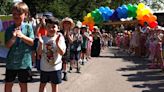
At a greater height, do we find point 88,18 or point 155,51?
point 88,18

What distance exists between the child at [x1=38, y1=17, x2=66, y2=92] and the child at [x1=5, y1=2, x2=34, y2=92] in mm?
644

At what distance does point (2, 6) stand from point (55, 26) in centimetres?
3492

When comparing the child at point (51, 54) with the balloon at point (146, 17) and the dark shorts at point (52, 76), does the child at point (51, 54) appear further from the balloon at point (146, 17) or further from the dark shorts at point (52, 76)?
the balloon at point (146, 17)

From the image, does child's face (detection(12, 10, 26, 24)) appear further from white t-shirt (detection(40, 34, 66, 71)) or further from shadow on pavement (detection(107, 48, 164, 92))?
shadow on pavement (detection(107, 48, 164, 92))

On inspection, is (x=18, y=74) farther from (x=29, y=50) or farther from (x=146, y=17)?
(x=146, y=17)

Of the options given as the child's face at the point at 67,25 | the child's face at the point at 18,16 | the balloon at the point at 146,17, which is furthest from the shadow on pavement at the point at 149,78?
the balloon at the point at 146,17

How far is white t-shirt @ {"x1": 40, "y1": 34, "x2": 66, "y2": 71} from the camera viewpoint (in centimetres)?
751

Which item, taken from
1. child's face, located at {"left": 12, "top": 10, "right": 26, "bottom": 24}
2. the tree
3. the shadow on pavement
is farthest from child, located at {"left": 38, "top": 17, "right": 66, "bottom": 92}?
the tree

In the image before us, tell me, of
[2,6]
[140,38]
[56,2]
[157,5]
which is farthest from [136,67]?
[157,5]

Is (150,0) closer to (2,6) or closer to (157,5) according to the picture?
(157,5)

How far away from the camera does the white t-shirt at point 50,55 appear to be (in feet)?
24.6

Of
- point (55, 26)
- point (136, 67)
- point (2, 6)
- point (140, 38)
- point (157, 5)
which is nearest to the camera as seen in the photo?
point (55, 26)

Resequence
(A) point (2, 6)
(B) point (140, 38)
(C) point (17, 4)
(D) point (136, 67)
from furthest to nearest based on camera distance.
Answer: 1. (A) point (2, 6)
2. (B) point (140, 38)
3. (D) point (136, 67)
4. (C) point (17, 4)

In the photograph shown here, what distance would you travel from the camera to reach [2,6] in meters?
41.6
